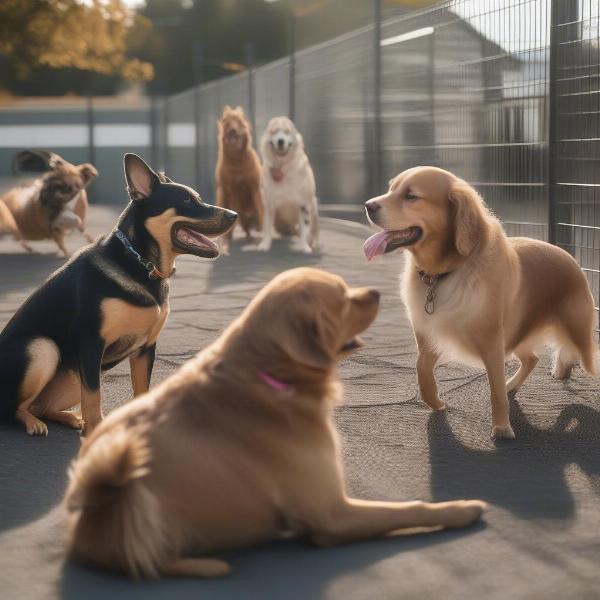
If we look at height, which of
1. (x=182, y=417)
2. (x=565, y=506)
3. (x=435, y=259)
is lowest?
(x=565, y=506)

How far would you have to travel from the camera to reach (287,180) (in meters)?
12.5

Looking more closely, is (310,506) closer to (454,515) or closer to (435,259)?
(454,515)

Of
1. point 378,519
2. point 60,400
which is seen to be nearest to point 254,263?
point 60,400

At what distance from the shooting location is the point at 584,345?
16.7 feet

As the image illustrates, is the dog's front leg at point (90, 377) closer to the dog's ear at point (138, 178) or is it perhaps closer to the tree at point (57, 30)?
the dog's ear at point (138, 178)

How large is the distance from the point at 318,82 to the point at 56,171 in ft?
16.3

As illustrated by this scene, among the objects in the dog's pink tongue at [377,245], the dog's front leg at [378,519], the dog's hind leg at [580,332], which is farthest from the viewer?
the dog's hind leg at [580,332]

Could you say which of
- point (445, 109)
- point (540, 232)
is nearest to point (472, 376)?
point (540, 232)

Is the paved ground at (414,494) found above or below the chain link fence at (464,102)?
below

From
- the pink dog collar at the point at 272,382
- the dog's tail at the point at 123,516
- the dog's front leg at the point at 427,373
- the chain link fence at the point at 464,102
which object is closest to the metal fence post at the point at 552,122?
the chain link fence at the point at 464,102

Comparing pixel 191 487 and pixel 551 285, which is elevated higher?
pixel 551 285

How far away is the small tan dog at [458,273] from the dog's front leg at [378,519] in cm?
120

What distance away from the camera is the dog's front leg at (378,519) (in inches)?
121

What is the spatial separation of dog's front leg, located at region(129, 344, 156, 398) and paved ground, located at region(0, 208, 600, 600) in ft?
1.23
